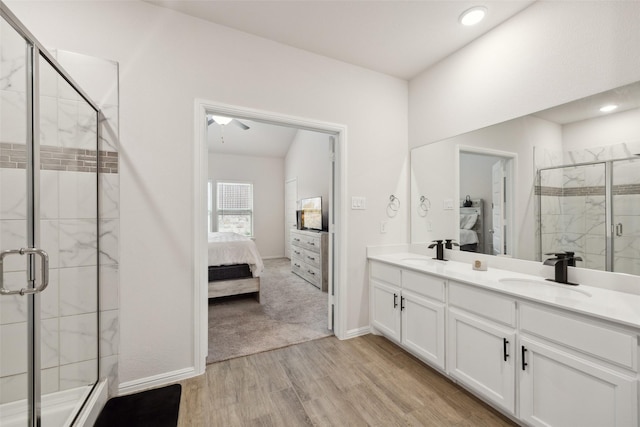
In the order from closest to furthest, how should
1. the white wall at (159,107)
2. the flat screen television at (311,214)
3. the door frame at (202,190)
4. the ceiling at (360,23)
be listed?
the white wall at (159,107), the ceiling at (360,23), the door frame at (202,190), the flat screen television at (311,214)

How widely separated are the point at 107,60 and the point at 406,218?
284 cm

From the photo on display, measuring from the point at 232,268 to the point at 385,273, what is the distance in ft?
6.83

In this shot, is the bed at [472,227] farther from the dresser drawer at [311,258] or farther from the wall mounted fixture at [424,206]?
the dresser drawer at [311,258]

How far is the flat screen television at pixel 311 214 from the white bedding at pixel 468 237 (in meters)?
2.79

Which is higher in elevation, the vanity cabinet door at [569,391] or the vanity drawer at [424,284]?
the vanity drawer at [424,284]

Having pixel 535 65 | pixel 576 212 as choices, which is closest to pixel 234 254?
pixel 576 212

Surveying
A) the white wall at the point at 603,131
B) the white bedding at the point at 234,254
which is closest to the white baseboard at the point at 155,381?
the white bedding at the point at 234,254

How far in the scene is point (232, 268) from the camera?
11.8 feet

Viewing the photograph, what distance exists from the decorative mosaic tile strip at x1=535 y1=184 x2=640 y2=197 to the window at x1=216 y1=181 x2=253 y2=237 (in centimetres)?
613

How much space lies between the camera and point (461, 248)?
8.17ft

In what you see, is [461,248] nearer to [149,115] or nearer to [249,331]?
[249,331]

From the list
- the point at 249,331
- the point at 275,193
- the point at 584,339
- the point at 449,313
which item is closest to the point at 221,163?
the point at 275,193

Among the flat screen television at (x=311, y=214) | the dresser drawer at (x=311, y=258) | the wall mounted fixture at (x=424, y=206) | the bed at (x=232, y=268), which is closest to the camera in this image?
the wall mounted fixture at (x=424, y=206)

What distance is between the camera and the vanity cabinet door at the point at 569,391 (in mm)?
1139
